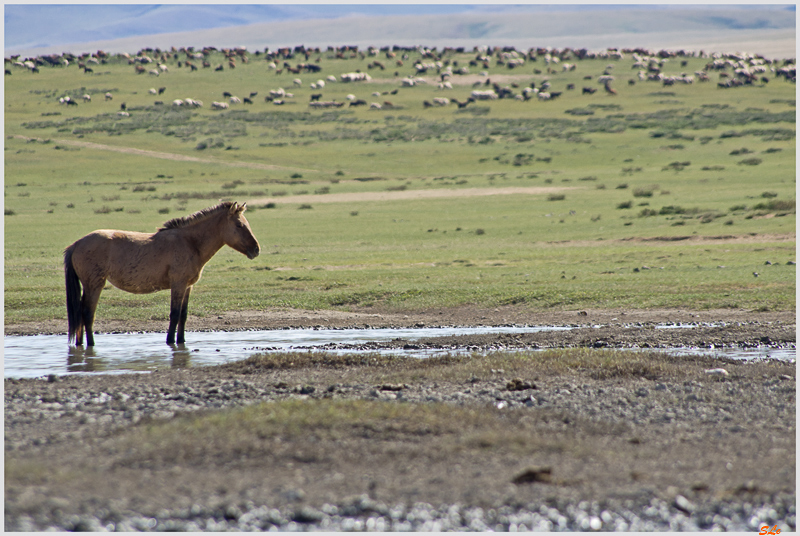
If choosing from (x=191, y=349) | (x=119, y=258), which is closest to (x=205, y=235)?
(x=119, y=258)

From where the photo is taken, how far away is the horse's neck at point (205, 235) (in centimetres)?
1391

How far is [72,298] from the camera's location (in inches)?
536

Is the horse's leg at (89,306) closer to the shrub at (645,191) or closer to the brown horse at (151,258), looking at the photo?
the brown horse at (151,258)

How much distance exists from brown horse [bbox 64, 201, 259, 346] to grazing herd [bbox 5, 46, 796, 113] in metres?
71.3

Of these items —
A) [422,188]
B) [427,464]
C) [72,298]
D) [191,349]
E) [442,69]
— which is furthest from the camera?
[442,69]

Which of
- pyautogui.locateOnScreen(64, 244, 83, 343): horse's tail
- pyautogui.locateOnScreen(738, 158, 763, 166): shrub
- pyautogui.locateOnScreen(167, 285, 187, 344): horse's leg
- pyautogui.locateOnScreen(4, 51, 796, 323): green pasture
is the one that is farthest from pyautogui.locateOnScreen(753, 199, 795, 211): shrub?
pyautogui.locateOnScreen(64, 244, 83, 343): horse's tail

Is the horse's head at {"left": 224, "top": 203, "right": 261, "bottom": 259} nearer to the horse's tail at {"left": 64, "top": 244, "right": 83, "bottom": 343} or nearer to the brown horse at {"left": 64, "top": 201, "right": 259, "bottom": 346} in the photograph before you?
the brown horse at {"left": 64, "top": 201, "right": 259, "bottom": 346}

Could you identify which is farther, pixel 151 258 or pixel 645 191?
pixel 645 191

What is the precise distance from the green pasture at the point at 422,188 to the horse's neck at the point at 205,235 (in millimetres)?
3652

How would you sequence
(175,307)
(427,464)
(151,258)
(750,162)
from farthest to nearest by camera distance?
(750,162) < (175,307) < (151,258) < (427,464)

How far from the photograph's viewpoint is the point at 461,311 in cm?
1747

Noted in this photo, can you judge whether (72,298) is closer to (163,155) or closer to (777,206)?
(777,206)

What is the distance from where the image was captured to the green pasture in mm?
19516

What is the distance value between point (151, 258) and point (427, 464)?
8293 mm
